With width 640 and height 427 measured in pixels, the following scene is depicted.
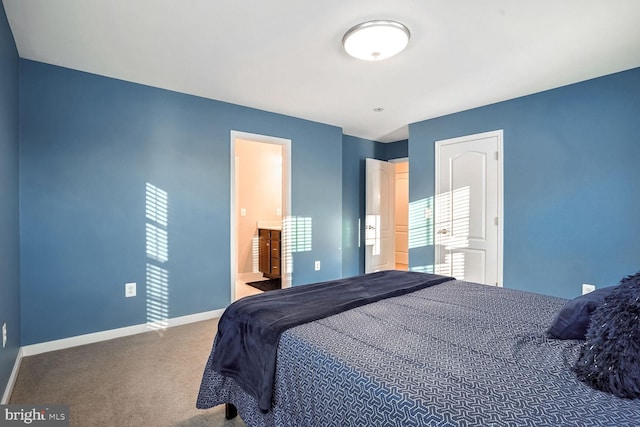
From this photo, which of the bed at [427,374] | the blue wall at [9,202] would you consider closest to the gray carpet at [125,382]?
the blue wall at [9,202]

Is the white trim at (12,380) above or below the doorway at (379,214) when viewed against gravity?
below

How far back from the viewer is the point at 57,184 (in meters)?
2.73

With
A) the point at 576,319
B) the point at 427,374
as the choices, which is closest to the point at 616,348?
the point at 576,319

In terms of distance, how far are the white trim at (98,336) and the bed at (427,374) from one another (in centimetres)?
178

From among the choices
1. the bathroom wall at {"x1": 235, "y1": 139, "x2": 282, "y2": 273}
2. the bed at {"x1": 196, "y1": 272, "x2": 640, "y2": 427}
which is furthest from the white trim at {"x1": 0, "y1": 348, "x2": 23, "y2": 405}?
the bathroom wall at {"x1": 235, "y1": 139, "x2": 282, "y2": 273}

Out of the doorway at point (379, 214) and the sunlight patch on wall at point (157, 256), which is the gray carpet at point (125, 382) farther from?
the doorway at point (379, 214)

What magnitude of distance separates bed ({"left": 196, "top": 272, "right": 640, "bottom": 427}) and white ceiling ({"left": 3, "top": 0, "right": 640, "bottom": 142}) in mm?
1785

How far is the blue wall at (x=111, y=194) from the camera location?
2.66 metres

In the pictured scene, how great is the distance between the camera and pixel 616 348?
0.91m

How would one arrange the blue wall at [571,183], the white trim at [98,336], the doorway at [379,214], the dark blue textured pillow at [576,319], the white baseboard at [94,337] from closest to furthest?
the dark blue textured pillow at [576,319] < the white baseboard at [94,337] < the white trim at [98,336] < the blue wall at [571,183] < the doorway at [379,214]

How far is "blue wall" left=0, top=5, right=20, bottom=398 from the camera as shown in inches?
76.1

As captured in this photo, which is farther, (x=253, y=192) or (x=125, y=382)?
(x=253, y=192)

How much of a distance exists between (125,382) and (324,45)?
276 cm

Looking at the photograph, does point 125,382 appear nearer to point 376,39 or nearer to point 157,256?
point 157,256
